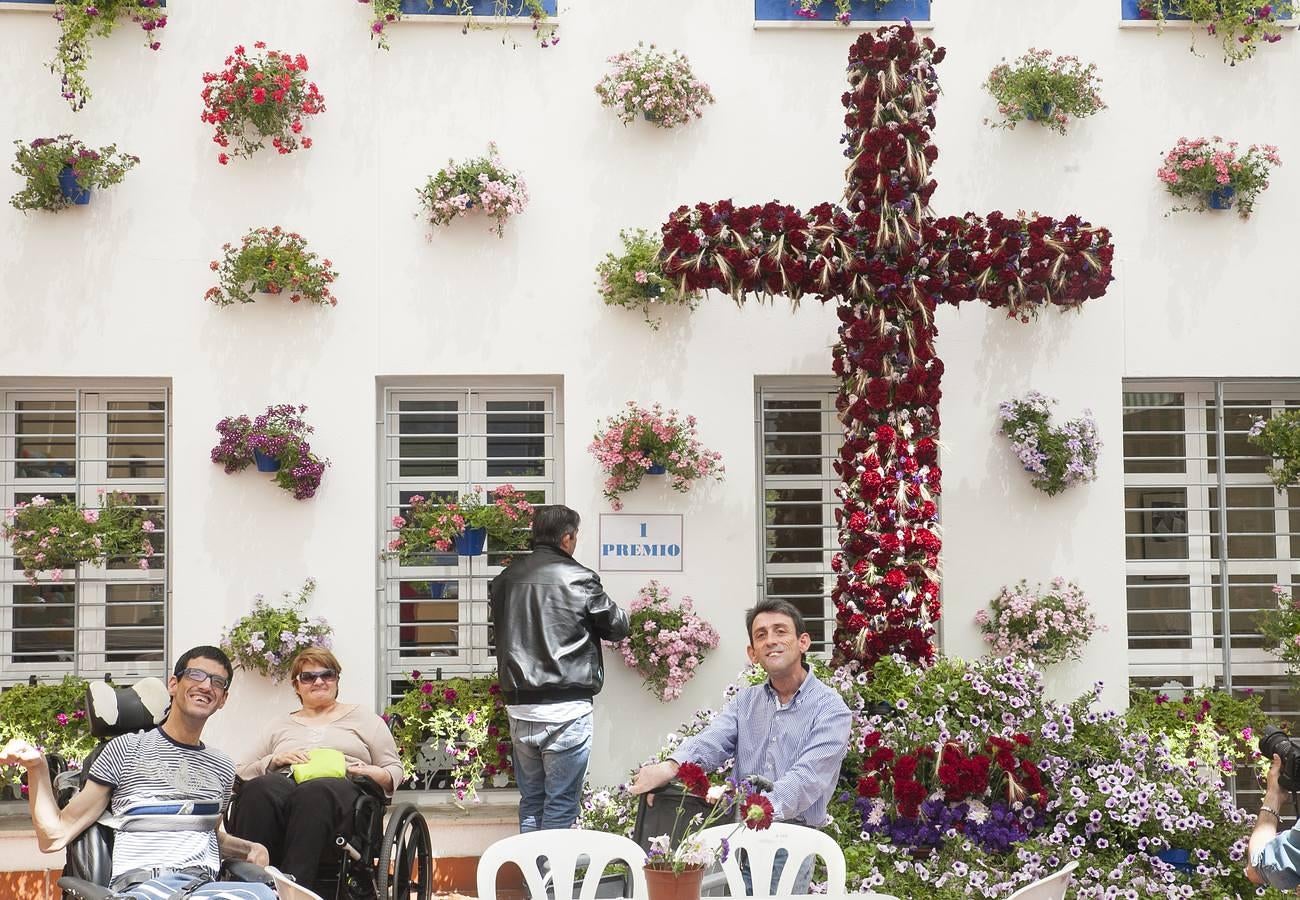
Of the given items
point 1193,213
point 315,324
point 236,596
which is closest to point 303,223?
point 315,324

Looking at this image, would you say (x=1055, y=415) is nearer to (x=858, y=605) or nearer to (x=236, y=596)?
(x=858, y=605)

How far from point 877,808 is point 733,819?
3.19 feet

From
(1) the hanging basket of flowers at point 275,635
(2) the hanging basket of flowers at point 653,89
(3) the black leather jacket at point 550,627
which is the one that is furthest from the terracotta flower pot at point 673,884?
(2) the hanging basket of flowers at point 653,89

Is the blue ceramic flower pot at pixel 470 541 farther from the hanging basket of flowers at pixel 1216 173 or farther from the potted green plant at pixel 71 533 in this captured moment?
the hanging basket of flowers at pixel 1216 173

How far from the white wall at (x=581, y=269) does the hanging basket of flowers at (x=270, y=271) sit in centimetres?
11

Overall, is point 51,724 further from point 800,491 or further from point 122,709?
point 800,491

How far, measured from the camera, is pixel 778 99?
22.3 feet

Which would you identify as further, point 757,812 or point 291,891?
point 757,812

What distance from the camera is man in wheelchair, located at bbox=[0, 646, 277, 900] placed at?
4.10 meters

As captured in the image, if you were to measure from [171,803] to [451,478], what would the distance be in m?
2.79

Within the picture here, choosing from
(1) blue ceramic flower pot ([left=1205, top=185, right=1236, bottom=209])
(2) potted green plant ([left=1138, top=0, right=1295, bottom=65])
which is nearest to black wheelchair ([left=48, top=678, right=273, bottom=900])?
(1) blue ceramic flower pot ([left=1205, top=185, right=1236, bottom=209])

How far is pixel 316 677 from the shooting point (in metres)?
5.21

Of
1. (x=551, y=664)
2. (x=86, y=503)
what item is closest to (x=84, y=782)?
(x=551, y=664)

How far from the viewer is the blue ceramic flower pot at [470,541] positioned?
21.0 ft
